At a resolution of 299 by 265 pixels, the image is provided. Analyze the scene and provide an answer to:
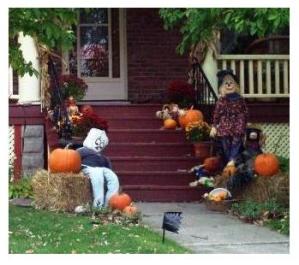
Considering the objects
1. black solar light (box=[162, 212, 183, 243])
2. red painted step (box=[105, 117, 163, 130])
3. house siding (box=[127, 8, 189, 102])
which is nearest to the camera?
black solar light (box=[162, 212, 183, 243])

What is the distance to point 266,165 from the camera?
9.50 meters

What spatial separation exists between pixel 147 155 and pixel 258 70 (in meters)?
2.83

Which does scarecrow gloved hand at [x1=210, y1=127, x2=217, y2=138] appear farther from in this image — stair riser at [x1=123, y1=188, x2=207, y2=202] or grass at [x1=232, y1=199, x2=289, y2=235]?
grass at [x1=232, y1=199, x2=289, y2=235]

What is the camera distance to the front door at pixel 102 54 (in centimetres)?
1430

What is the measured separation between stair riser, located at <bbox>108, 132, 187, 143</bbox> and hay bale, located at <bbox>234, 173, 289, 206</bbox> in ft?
7.20

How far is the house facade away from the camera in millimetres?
12883

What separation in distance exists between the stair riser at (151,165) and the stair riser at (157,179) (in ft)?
0.93

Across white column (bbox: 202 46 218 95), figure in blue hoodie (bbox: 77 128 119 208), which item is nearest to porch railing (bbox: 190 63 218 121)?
white column (bbox: 202 46 218 95)

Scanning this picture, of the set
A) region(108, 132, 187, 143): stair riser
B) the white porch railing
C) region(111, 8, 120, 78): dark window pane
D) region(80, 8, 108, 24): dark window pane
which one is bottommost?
region(108, 132, 187, 143): stair riser

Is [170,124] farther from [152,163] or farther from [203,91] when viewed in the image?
[203,91]

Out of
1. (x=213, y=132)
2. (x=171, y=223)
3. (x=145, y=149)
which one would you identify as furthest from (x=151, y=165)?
(x=171, y=223)

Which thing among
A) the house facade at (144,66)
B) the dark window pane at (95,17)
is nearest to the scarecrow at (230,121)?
the house facade at (144,66)
